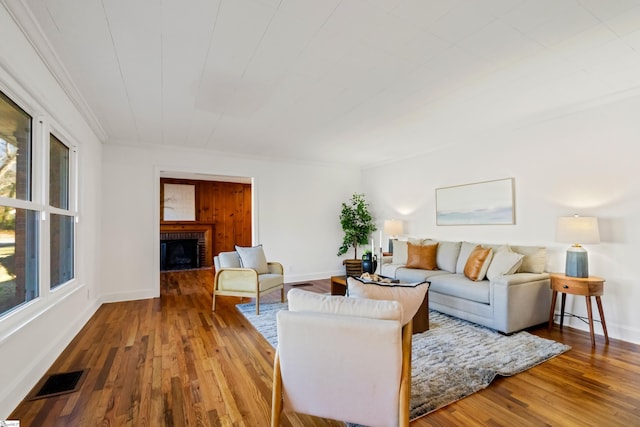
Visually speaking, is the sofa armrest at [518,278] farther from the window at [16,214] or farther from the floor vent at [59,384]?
the window at [16,214]

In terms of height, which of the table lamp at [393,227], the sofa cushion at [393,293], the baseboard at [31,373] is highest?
the table lamp at [393,227]

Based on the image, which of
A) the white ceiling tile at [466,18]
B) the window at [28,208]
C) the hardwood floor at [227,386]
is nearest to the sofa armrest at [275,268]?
the hardwood floor at [227,386]

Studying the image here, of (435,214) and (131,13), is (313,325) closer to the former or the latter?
(131,13)

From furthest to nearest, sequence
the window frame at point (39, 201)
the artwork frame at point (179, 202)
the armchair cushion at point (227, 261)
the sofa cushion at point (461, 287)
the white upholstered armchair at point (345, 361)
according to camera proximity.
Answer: the artwork frame at point (179, 202) → the armchair cushion at point (227, 261) → the sofa cushion at point (461, 287) → the window frame at point (39, 201) → the white upholstered armchair at point (345, 361)

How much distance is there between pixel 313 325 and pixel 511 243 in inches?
144

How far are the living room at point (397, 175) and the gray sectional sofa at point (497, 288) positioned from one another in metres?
0.33

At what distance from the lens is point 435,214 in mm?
5219

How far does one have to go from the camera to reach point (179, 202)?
8.03m

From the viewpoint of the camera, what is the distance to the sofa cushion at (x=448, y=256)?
4359 millimetres

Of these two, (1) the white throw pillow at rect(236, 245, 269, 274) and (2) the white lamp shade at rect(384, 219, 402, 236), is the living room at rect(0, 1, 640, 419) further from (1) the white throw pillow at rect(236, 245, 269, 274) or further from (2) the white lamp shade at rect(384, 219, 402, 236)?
(1) the white throw pillow at rect(236, 245, 269, 274)

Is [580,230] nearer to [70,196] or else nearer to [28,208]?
[28,208]

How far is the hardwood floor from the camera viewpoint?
72.9 inches

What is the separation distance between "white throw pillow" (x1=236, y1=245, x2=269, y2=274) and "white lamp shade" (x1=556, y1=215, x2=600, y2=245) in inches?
146

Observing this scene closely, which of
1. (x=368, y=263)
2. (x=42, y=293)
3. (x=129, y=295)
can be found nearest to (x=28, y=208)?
(x=42, y=293)
